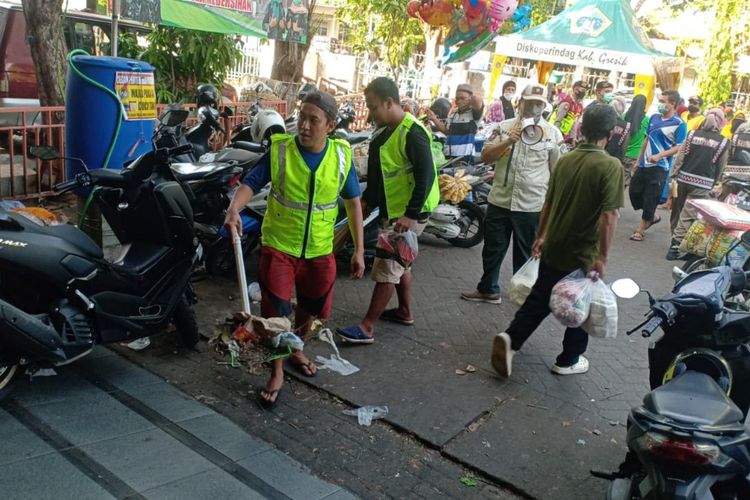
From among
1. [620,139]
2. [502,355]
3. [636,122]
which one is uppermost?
[636,122]

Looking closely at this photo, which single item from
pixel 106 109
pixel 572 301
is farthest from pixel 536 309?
pixel 106 109

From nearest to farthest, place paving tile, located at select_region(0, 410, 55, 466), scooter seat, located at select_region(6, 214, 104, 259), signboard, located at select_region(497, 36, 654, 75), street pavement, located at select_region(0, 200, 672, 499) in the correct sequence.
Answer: paving tile, located at select_region(0, 410, 55, 466)
street pavement, located at select_region(0, 200, 672, 499)
scooter seat, located at select_region(6, 214, 104, 259)
signboard, located at select_region(497, 36, 654, 75)

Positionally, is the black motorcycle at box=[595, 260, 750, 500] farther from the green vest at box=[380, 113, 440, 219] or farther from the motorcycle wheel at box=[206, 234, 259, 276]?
the motorcycle wheel at box=[206, 234, 259, 276]

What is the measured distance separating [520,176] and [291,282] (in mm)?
2320

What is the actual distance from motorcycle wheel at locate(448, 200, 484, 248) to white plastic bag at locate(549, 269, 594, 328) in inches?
138

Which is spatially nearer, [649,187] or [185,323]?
[185,323]

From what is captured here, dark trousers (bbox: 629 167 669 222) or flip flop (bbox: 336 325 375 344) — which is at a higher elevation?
dark trousers (bbox: 629 167 669 222)

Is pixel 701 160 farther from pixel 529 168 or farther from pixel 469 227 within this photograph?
pixel 529 168

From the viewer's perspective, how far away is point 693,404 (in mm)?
2482

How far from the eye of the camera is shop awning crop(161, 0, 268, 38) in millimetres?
6648

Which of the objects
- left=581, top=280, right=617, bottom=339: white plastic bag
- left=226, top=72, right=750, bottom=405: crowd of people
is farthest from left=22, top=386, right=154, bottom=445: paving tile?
left=581, top=280, right=617, bottom=339: white plastic bag

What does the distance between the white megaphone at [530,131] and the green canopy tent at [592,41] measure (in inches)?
327

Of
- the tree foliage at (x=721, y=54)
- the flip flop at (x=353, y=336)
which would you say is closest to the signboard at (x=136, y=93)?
the flip flop at (x=353, y=336)

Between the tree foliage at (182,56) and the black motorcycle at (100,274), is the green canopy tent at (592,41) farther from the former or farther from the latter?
the black motorcycle at (100,274)
